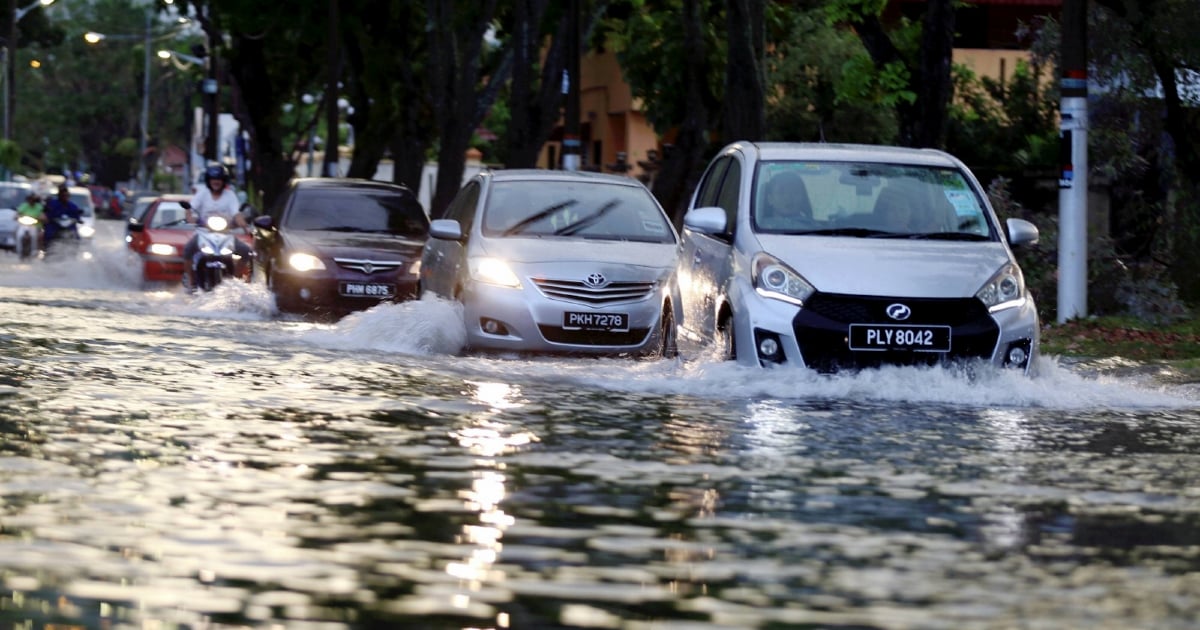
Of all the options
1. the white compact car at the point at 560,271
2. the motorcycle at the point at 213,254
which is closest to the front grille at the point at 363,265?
the motorcycle at the point at 213,254

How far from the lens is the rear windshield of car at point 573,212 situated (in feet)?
57.8

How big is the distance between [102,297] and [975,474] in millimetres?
18467

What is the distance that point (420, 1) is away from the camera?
138ft

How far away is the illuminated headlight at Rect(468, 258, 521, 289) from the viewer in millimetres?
16484

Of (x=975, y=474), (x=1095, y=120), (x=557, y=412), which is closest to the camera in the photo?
(x=975, y=474)

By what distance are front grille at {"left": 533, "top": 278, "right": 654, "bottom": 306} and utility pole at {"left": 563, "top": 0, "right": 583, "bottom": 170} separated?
13.8 metres

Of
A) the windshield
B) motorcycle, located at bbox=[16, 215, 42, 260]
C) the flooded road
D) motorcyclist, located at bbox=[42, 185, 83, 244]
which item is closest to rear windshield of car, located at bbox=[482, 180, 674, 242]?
the flooded road

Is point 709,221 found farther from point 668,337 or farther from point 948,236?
point 668,337

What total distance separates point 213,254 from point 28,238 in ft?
48.5

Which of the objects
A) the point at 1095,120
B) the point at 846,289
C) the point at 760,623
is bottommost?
the point at 760,623

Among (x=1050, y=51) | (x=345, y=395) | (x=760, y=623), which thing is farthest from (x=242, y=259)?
(x=760, y=623)

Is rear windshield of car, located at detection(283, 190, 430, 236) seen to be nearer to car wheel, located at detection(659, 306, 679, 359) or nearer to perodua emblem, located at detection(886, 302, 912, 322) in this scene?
car wheel, located at detection(659, 306, 679, 359)

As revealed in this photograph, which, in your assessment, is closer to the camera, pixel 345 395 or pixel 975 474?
pixel 975 474

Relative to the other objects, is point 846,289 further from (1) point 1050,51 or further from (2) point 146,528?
(1) point 1050,51
